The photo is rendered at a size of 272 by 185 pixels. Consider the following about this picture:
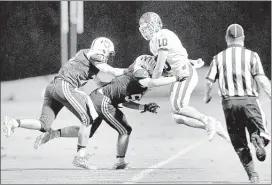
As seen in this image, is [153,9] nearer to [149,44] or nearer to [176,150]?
[149,44]

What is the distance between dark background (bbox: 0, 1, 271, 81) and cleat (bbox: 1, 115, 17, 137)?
28.2 inches

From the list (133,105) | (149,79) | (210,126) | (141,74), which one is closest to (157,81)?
(149,79)

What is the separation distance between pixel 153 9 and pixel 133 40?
1.23 feet

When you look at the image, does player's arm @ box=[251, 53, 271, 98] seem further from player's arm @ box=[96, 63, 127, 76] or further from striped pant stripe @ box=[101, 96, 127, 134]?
striped pant stripe @ box=[101, 96, 127, 134]

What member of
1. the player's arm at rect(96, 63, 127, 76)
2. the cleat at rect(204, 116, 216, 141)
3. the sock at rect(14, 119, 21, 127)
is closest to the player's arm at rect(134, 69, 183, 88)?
the player's arm at rect(96, 63, 127, 76)

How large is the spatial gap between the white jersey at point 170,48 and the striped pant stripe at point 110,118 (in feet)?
2.08

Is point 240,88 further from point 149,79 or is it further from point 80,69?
point 80,69

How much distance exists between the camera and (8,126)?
6508 mm

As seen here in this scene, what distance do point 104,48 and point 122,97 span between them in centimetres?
44

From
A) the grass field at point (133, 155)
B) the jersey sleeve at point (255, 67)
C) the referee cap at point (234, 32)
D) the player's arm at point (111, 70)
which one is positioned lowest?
the grass field at point (133, 155)

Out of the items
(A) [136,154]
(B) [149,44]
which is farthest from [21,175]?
(B) [149,44]

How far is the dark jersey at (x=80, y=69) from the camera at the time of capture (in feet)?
21.8

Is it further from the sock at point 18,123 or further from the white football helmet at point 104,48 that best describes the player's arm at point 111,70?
the sock at point 18,123

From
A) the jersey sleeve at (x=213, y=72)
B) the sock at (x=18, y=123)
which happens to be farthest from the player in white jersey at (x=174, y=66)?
the sock at (x=18, y=123)
